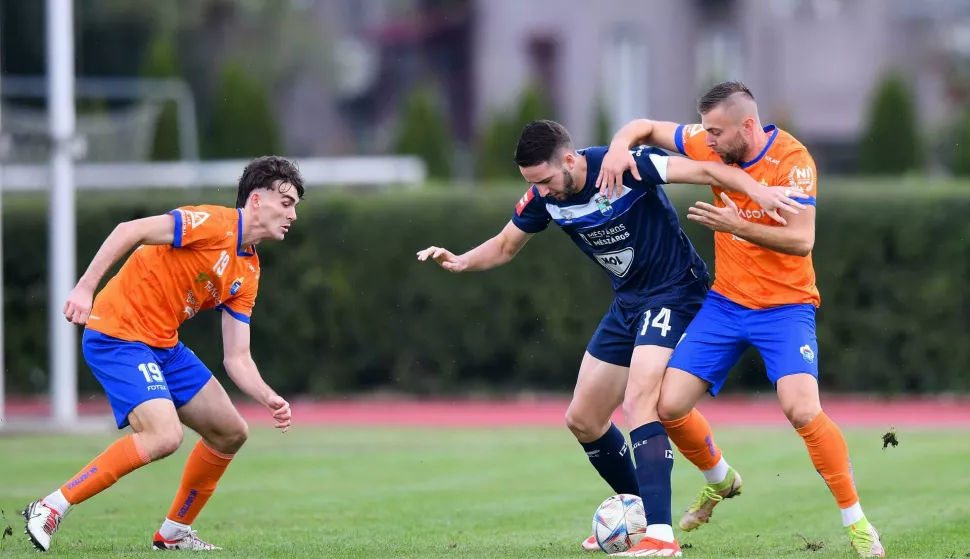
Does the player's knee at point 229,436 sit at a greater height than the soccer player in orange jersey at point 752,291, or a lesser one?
lesser

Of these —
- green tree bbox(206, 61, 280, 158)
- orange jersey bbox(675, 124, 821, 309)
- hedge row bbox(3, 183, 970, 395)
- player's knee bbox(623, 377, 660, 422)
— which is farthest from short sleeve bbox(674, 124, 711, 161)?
green tree bbox(206, 61, 280, 158)

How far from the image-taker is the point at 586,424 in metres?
7.59

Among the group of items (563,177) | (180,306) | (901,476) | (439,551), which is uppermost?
(563,177)

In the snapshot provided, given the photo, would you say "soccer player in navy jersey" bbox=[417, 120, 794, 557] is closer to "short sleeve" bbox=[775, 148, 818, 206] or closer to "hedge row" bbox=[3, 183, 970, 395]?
"short sleeve" bbox=[775, 148, 818, 206]

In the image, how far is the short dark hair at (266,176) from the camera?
7301 mm

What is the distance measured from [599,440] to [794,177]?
194 cm

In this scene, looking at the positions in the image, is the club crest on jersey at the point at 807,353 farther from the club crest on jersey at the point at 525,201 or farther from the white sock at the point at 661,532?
the club crest on jersey at the point at 525,201

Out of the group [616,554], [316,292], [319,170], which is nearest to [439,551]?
[616,554]

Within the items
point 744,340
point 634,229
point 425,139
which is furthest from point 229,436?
point 425,139

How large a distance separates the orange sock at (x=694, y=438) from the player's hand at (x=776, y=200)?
1311 mm

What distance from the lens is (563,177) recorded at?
712 cm

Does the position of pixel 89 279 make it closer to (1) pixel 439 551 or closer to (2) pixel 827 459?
(1) pixel 439 551

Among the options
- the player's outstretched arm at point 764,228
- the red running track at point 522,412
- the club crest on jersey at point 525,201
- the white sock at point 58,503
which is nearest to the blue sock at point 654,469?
the player's outstretched arm at point 764,228

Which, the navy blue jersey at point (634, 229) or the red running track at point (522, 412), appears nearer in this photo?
the navy blue jersey at point (634, 229)
